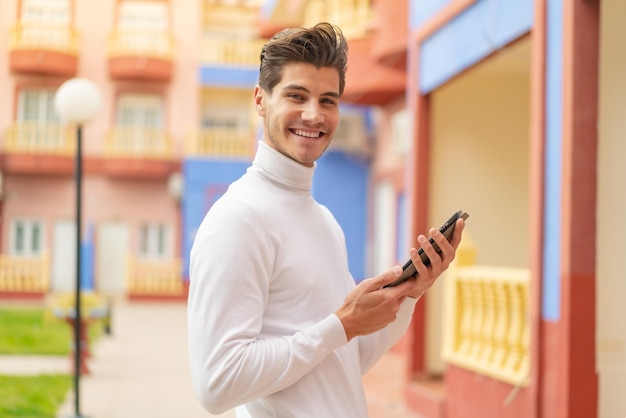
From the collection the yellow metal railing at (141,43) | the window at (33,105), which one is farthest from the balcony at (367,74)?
the window at (33,105)

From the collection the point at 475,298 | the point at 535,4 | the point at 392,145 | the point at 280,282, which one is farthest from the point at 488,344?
→ the point at 392,145

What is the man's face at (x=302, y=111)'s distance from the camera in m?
1.84

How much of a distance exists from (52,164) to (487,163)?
1374cm

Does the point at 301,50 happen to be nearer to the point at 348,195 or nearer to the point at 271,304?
the point at 271,304

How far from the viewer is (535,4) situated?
15.4 feet

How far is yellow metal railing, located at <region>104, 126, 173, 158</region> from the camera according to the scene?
19.4 metres

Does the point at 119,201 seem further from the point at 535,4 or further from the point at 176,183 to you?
Result: the point at 535,4

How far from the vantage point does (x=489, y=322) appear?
5527 mm

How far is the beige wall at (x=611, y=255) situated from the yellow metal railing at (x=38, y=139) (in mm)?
16236

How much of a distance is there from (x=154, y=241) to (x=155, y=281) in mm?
1262

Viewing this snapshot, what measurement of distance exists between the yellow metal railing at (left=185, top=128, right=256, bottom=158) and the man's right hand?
1741 centimetres

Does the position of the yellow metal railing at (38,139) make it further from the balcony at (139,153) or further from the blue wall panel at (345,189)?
the blue wall panel at (345,189)

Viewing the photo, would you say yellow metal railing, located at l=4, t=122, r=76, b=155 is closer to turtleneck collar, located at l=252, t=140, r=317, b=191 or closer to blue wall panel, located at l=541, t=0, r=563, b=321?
blue wall panel, located at l=541, t=0, r=563, b=321

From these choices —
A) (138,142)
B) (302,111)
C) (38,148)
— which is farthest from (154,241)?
(302,111)
